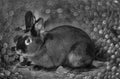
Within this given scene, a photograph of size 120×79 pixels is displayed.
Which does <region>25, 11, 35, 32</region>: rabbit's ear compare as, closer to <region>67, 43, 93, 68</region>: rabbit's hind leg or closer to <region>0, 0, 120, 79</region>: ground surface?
<region>0, 0, 120, 79</region>: ground surface

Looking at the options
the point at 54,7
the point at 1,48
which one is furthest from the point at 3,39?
the point at 54,7

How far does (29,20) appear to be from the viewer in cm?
103

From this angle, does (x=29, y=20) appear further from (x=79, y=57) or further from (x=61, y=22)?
(x=79, y=57)

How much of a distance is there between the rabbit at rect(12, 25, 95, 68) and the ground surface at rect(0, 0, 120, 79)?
3 centimetres

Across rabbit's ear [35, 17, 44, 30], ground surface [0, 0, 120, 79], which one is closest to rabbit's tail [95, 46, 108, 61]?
A: ground surface [0, 0, 120, 79]

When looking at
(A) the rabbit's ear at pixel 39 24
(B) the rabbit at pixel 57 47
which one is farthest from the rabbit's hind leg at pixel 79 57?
(A) the rabbit's ear at pixel 39 24

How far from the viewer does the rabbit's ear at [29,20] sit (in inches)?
40.3

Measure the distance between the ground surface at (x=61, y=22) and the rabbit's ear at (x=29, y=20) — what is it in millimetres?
19

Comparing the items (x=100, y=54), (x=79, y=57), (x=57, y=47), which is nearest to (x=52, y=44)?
(x=57, y=47)

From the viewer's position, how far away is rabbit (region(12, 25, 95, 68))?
3.40ft

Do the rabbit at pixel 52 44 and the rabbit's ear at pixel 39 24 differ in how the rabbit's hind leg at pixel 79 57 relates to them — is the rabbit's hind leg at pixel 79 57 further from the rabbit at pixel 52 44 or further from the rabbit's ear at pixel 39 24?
the rabbit's ear at pixel 39 24

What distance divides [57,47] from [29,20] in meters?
0.17

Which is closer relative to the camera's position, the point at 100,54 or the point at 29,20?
the point at 29,20

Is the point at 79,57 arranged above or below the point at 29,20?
below
